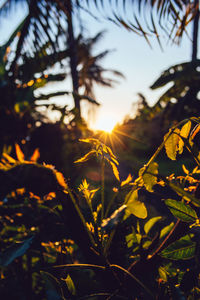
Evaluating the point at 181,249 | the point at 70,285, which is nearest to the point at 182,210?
the point at 181,249

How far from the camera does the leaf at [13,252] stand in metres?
0.43

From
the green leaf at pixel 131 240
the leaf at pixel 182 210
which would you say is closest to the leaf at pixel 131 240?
the green leaf at pixel 131 240

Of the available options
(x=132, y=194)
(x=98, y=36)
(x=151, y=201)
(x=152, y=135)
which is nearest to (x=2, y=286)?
(x=151, y=201)

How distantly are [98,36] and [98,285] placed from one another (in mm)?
13172

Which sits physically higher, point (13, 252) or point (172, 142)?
point (172, 142)

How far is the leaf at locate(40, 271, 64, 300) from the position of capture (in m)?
0.39

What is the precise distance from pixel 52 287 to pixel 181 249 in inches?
9.7

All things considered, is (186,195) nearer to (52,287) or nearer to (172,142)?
(172,142)

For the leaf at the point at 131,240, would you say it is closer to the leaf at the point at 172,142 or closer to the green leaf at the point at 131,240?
the green leaf at the point at 131,240

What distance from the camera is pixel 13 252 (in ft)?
1.50

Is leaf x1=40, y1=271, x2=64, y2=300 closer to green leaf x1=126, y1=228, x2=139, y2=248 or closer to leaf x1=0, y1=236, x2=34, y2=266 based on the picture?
leaf x1=0, y1=236, x2=34, y2=266

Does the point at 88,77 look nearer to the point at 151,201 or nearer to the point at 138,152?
the point at 138,152

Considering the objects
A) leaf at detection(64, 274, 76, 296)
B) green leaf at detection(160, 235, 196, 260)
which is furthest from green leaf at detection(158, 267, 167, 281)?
leaf at detection(64, 274, 76, 296)

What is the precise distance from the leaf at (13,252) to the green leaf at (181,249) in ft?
0.89
